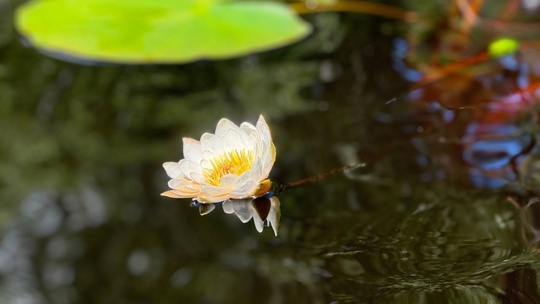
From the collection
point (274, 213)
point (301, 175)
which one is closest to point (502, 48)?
point (301, 175)

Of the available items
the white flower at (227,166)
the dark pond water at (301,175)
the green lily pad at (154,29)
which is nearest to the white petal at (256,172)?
the white flower at (227,166)

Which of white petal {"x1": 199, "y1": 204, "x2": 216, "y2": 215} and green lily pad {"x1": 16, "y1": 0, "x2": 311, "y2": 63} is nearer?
white petal {"x1": 199, "y1": 204, "x2": 216, "y2": 215}

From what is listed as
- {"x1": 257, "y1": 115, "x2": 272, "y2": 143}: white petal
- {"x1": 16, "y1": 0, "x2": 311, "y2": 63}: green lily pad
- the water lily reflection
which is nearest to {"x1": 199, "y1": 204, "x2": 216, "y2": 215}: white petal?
the water lily reflection

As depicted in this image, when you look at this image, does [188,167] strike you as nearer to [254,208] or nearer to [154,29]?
[254,208]

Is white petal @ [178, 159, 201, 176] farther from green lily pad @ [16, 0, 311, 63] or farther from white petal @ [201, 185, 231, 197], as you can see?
green lily pad @ [16, 0, 311, 63]

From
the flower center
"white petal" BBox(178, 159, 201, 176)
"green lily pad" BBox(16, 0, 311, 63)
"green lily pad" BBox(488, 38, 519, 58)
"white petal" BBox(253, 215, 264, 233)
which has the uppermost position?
the flower center

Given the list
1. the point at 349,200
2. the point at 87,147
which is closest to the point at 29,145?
the point at 87,147

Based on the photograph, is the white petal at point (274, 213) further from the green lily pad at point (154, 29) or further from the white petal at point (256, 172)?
the green lily pad at point (154, 29)

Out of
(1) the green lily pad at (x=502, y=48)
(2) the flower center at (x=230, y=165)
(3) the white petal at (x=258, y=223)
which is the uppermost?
(2) the flower center at (x=230, y=165)
